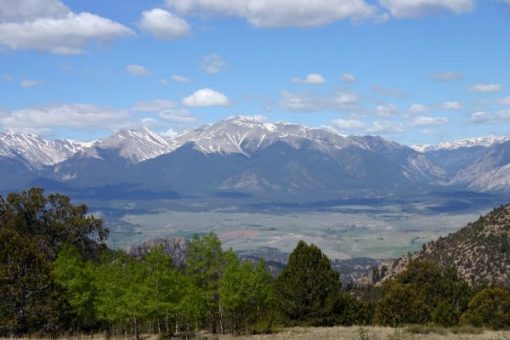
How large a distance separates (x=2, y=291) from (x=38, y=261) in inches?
153

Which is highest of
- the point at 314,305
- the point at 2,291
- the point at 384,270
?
the point at 2,291

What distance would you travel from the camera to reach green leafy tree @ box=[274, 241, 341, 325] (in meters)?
62.0

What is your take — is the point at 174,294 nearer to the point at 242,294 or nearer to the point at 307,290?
the point at 242,294

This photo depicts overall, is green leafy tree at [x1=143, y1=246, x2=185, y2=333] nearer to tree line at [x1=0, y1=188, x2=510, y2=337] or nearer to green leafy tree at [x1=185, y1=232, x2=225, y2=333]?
tree line at [x1=0, y1=188, x2=510, y2=337]

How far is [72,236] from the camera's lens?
2931 inches

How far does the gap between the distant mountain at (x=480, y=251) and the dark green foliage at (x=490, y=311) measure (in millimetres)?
49298

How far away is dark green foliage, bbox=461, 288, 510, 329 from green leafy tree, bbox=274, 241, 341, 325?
1355 centimetres

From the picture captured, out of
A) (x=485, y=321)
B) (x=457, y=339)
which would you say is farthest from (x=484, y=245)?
(x=457, y=339)

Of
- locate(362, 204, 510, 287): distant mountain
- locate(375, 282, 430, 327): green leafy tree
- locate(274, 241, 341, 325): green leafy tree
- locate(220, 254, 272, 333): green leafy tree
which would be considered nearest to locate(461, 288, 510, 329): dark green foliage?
locate(375, 282, 430, 327): green leafy tree

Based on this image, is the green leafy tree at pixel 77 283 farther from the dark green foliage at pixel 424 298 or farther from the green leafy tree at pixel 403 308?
the green leafy tree at pixel 403 308

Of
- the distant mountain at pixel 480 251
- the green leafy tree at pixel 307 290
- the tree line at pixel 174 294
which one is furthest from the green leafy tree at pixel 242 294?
the distant mountain at pixel 480 251

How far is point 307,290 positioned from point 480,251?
307 feet

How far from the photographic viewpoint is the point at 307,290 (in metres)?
62.8

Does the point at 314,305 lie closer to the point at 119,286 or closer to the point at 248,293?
the point at 248,293
